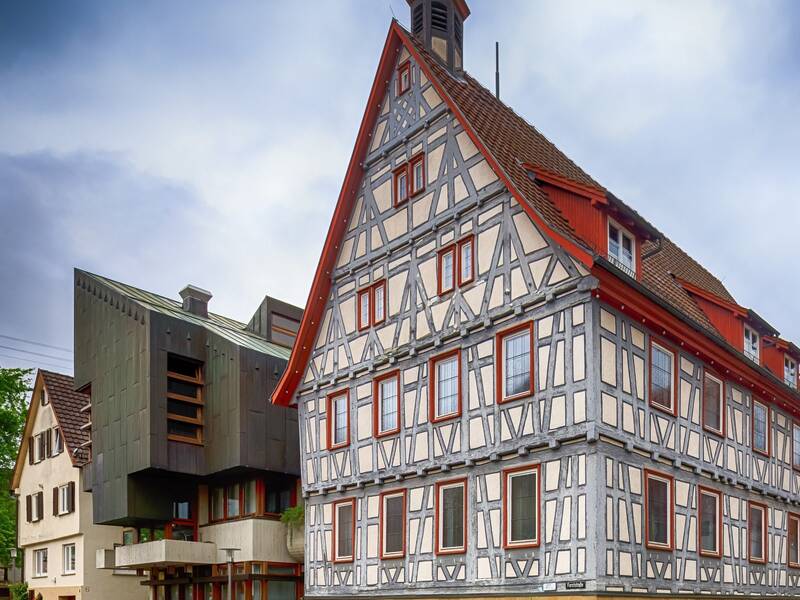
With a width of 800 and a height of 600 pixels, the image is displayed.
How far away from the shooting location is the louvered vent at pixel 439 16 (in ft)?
97.3

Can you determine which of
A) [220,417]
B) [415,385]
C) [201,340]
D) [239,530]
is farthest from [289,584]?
[415,385]

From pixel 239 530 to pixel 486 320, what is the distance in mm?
13436

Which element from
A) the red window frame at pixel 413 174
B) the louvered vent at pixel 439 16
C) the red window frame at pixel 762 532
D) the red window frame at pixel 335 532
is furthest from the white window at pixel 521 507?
the louvered vent at pixel 439 16

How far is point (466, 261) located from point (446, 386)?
2.86 metres

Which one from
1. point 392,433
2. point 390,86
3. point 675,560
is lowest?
point 675,560

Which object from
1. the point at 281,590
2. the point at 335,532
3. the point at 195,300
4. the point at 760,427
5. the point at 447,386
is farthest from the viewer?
the point at 195,300

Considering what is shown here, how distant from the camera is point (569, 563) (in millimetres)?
18984

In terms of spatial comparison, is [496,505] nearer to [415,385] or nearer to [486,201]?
[415,385]

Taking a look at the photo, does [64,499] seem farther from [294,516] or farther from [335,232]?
[335,232]

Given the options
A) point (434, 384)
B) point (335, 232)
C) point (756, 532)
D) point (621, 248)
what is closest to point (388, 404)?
point (434, 384)

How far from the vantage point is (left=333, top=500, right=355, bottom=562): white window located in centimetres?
2503

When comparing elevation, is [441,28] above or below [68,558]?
above

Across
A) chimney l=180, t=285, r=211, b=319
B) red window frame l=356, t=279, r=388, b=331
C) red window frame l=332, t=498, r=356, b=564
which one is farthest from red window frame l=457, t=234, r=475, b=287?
chimney l=180, t=285, r=211, b=319

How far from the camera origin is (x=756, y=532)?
24.7 metres
